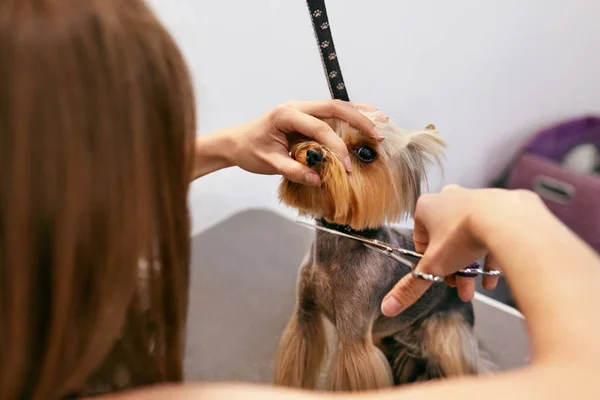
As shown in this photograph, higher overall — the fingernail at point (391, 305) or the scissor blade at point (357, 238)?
the scissor blade at point (357, 238)

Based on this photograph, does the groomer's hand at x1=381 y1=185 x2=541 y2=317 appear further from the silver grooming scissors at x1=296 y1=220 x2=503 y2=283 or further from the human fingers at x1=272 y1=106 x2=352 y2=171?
the human fingers at x1=272 y1=106 x2=352 y2=171

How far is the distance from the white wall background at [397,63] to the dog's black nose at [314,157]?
149mm

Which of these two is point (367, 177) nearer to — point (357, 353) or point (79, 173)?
point (357, 353)

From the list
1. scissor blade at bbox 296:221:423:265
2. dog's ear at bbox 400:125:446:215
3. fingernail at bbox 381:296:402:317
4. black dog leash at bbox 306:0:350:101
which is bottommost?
fingernail at bbox 381:296:402:317

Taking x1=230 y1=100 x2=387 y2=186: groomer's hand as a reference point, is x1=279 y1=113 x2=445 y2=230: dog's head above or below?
below

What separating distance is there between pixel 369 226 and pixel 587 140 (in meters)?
1.00

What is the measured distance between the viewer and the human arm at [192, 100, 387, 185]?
825 millimetres

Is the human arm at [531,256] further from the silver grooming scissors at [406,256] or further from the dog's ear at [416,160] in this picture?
the dog's ear at [416,160]

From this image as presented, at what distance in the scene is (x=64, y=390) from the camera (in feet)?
1.54

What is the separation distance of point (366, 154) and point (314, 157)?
104 mm

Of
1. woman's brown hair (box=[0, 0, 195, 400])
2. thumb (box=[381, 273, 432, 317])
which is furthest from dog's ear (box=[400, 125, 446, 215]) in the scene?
woman's brown hair (box=[0, 0, 195, 400])

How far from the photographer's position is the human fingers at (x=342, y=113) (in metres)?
0.84

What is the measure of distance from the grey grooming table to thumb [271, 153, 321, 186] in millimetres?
233

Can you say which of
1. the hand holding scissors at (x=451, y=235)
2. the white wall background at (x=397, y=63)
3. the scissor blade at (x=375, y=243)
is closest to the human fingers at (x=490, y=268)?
the hand holding scissors at (x=451, y=235)
